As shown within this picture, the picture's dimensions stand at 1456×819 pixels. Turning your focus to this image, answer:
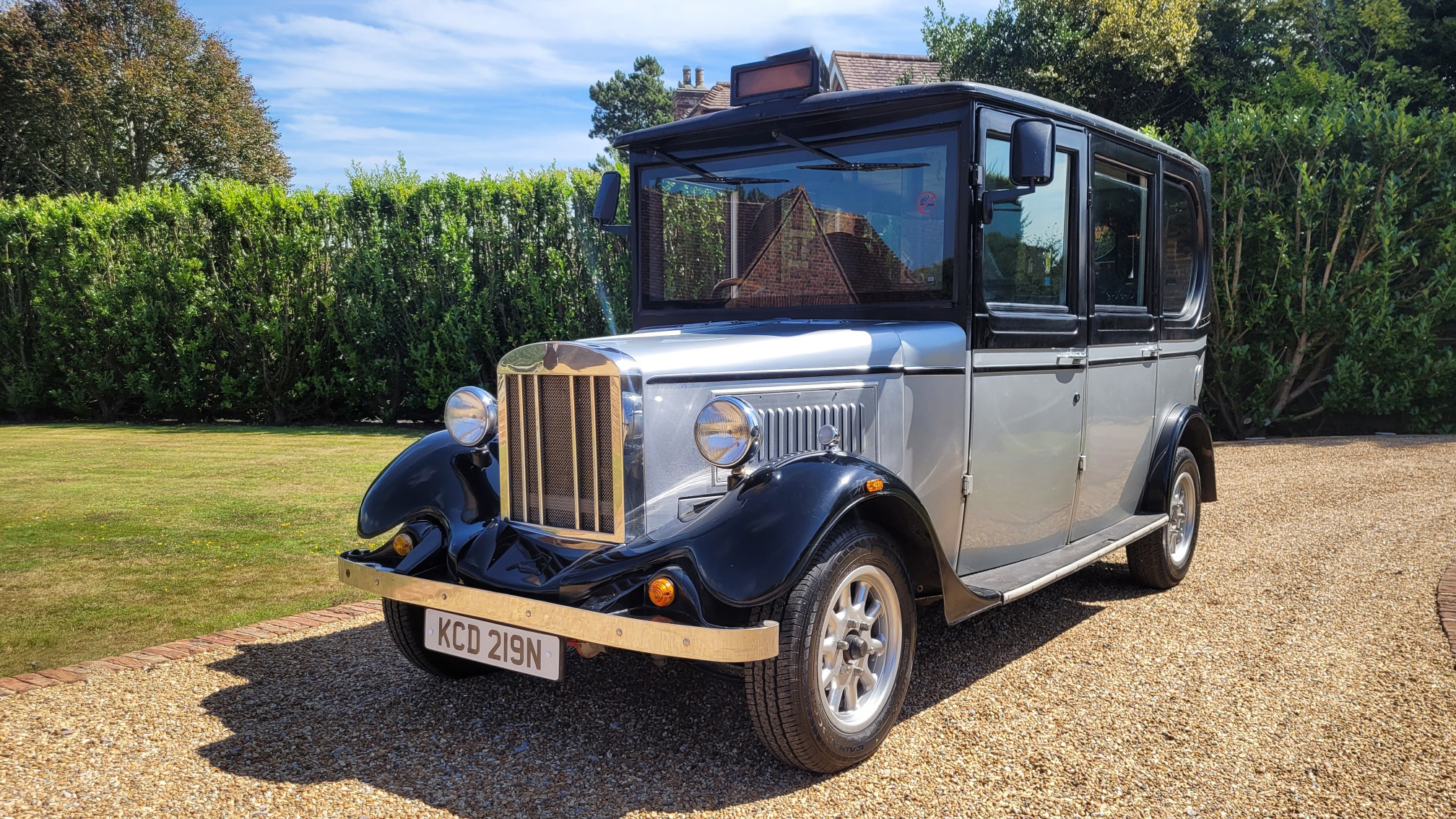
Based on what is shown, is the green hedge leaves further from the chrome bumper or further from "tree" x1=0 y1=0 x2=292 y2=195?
"tree" x1=0 y1=0 x2=292 y2=195

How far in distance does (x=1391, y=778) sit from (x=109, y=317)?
17.0 meters

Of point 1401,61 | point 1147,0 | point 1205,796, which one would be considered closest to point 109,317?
point 1205,796

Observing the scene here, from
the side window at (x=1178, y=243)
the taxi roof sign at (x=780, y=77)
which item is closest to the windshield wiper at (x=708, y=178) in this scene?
the taxi roof sign at (x=780, y=77)

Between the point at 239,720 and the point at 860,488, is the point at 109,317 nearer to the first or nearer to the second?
the point at 239,720

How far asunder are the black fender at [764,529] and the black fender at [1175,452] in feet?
8.57

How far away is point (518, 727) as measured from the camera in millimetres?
3705

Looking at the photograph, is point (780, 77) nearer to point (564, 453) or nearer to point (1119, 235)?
point (564, 453)

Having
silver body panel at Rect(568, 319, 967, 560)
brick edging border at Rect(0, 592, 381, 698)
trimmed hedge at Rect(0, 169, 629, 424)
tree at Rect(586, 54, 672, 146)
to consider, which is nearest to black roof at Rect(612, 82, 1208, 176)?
silver body panel at Rect(568, 319, 967, 560)

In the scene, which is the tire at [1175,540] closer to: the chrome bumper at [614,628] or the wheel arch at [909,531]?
the wheel arch at [909,531]

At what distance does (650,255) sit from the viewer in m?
4.87

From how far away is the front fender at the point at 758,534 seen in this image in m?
2.98

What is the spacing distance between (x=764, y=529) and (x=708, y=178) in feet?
6.72

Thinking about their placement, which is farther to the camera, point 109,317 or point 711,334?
point 109,317

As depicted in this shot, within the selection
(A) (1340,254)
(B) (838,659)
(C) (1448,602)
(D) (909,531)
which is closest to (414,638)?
(B) (838,659)
